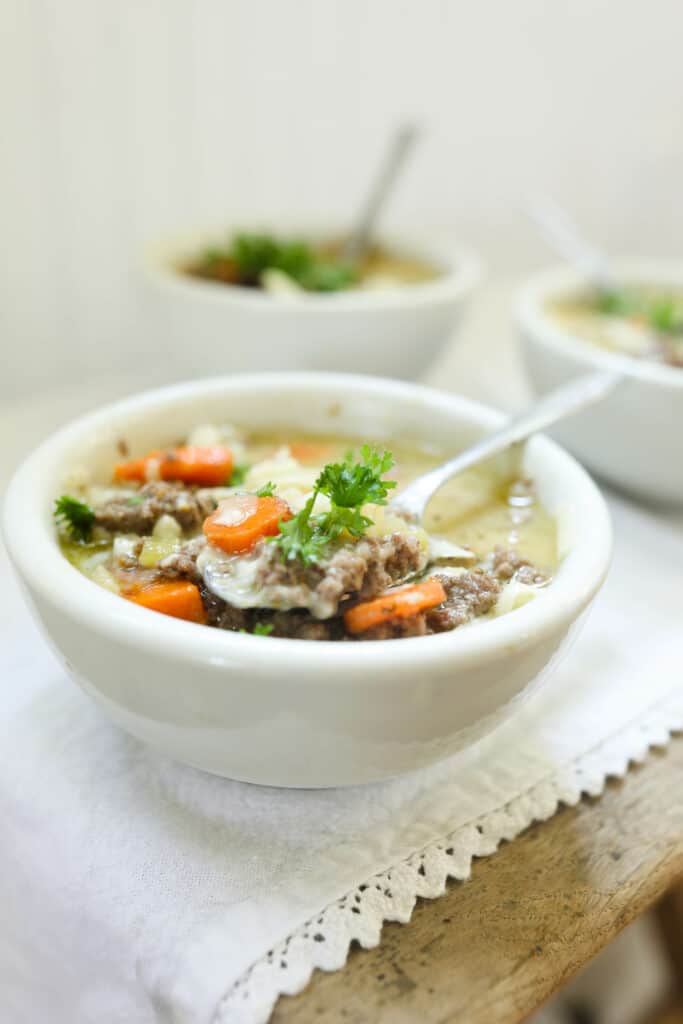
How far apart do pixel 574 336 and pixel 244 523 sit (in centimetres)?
105

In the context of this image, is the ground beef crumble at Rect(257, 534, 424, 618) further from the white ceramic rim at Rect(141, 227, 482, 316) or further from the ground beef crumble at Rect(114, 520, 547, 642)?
the white ceramic rim at Rect(141, 227, 482, 316)

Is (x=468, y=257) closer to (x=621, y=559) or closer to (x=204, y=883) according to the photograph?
(x=621, y=559)

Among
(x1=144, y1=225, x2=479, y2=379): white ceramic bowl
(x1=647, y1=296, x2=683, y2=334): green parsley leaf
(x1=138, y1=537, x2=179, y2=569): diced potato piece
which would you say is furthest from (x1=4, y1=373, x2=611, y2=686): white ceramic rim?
(x1=647, y1=296, x2=683, y2=334): green parsley leaf

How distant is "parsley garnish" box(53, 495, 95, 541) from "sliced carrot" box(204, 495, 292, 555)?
0.53ft

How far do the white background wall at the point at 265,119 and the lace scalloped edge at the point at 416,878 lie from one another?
1.43m

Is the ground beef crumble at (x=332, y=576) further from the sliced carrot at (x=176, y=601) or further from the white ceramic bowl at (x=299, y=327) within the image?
the white ceramic bowl at (x=299, y=327)

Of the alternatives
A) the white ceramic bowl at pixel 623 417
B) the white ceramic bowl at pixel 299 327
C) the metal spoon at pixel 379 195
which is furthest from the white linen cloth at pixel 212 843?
the metal spoon at pixel 379 195

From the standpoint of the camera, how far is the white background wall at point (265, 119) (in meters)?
1.97

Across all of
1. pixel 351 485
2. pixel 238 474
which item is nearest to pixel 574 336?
pixel 238 474

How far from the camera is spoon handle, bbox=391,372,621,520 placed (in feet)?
3.98

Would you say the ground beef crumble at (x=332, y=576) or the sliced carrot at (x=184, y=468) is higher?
the ground beef crumble at (x=332, y=576)

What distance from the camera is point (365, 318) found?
1.73m

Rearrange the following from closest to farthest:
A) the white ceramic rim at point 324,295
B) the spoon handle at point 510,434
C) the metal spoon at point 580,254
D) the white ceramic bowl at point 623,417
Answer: the spoon handle at point 510,434, the white ceramic bowl at point 623,417, the white ceramic rim at point 324,295, the metal spoon at point 580,254

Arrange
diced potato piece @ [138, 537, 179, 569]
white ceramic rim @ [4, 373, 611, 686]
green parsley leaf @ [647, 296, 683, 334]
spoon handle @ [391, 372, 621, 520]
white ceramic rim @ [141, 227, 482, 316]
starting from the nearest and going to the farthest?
→ 1. white ceramic rim @ [4, 373, 611, 686]
2. diced potato piece @ [138, 537, 179, 569]
3. spoon handle @ [391, 372, 621, 520]
4. white ceramic rim @ [141, 227, 482, 316]
5. green parsley leaf @ [647, 296, 683, 334]
